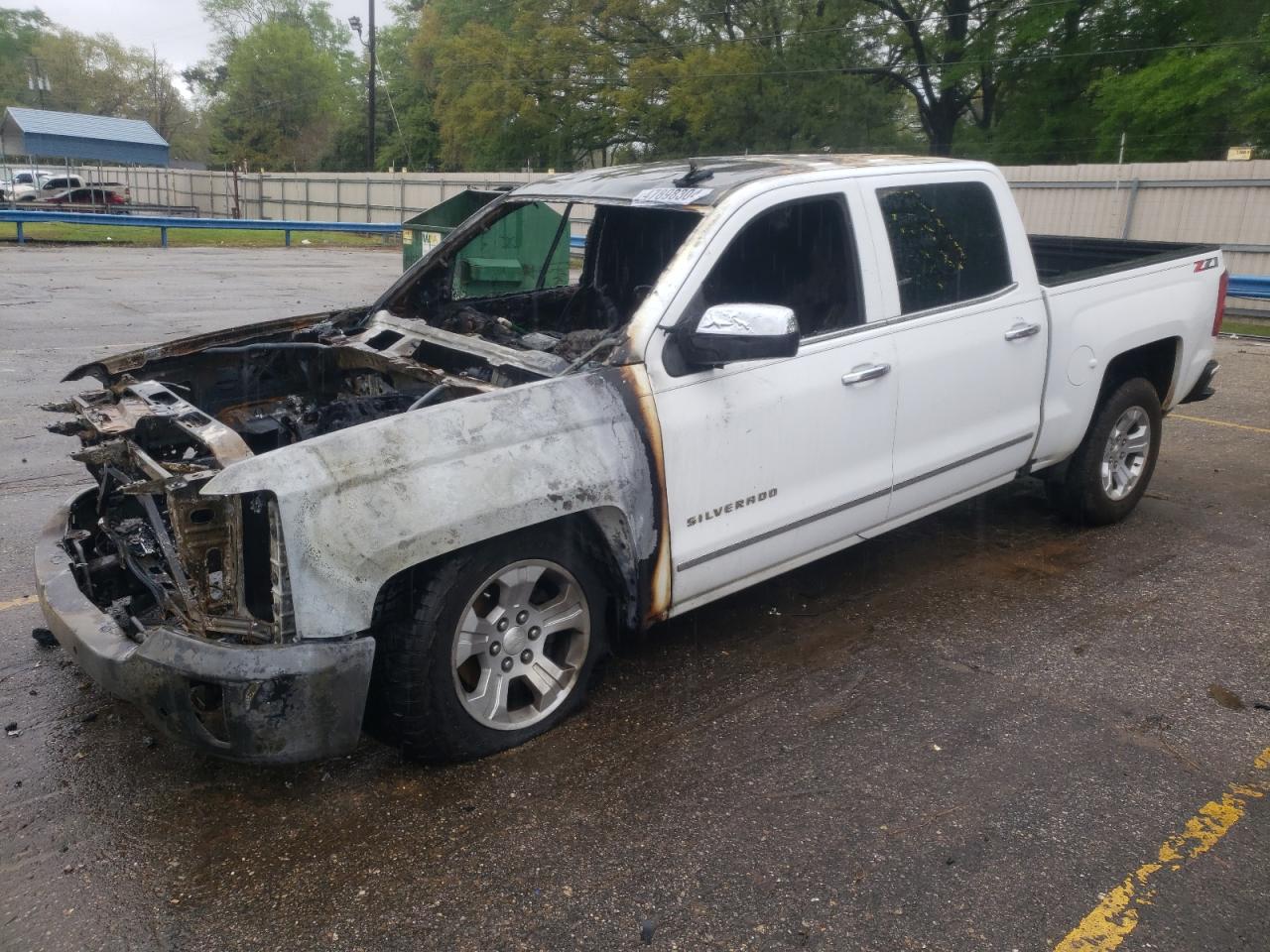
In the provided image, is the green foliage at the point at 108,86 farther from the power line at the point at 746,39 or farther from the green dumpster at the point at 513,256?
the green dumpster at the point at 513,256

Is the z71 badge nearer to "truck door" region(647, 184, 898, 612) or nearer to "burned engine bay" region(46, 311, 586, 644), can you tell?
"truck door" region(647, 184, 898, 612)

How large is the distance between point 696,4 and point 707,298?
1537 inches

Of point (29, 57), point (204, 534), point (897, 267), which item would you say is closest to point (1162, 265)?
point (897, 267)

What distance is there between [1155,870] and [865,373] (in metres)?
1.95

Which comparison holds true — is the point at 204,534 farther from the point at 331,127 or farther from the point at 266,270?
the point at 331,127

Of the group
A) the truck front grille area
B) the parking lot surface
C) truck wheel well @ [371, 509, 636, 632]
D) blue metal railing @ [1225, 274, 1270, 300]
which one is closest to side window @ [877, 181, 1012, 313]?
the parking lot surface

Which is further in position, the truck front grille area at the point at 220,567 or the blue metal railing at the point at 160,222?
the blue metal railing at the point at 160,222

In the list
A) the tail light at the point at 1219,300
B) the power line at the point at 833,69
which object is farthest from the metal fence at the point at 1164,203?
the tail light at the point at 1219,300

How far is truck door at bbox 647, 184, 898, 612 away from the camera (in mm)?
3604

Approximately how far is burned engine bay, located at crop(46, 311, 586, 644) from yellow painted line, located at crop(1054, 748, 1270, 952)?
88.8 inches

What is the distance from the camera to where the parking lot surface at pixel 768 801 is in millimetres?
2727

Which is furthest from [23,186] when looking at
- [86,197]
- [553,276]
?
[553,276]

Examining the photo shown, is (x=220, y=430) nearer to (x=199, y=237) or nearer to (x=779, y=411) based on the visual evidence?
(x=779, y=411)

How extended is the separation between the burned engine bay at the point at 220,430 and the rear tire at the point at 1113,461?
309 centimetres
